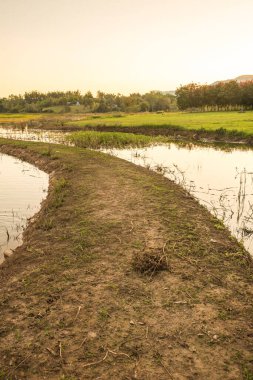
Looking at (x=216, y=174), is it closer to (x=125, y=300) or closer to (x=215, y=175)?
(x=215, y=175)

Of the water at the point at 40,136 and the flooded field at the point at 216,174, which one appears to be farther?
the water at the point at 40,136

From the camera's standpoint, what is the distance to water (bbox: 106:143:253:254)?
1068 cm

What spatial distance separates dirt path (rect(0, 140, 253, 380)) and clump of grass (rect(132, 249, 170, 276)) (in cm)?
4

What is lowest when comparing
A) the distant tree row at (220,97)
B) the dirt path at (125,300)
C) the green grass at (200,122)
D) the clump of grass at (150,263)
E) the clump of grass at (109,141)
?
the dirt path at (125,300)

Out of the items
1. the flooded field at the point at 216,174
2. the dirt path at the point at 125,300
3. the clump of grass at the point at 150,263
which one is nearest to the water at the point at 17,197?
the dirt path at the point at 125,300

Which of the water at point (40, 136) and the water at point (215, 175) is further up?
the water at point (40, 136)

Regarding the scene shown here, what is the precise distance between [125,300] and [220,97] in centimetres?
9282

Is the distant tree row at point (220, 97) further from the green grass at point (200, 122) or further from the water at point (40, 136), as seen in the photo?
the water at point (40, 136)

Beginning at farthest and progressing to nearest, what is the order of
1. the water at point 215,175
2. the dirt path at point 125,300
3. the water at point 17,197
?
1. the water at point 215,175
2. the water at point 17,197
3. the dirt path at point 125,300

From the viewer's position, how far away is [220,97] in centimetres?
9050

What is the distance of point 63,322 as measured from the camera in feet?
16.8

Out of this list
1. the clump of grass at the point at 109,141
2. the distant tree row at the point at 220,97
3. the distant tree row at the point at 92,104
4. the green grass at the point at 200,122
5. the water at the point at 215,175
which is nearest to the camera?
the water at the point at 215,175

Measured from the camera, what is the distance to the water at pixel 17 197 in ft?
31.6

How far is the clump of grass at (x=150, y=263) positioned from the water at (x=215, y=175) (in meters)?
2.93
